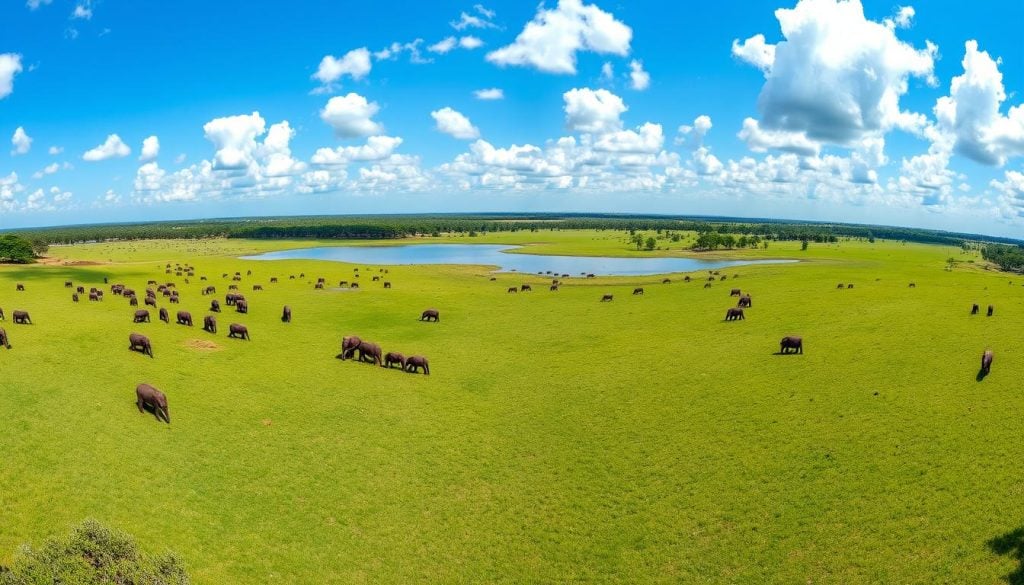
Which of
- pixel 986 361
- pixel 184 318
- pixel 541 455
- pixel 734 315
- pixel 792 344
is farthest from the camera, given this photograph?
pixel 734 315

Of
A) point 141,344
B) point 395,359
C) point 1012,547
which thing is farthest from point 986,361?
point 141,344

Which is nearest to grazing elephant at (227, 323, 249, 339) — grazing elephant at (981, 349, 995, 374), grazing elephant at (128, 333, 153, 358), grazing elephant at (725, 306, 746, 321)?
grazing elephant at (128, 333, 153, 358)

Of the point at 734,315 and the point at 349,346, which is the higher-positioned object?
the point at 734,315

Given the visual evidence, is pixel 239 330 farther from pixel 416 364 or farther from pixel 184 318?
pixel 416 364

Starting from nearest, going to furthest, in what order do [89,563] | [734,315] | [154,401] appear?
[89,563], [154,401], [734,315]

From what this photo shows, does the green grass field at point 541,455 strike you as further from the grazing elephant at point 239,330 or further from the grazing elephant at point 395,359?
the grazing elephant at point 395,359

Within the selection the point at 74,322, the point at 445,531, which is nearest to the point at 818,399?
the point at 445,531

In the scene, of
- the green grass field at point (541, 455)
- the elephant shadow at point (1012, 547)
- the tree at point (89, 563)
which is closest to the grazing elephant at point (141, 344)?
the green grass field at point (541, 455)

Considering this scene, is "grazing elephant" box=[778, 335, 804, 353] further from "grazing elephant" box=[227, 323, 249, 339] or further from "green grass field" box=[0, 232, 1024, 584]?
"grazing elephant" box=[227, 323, 249, 339]
